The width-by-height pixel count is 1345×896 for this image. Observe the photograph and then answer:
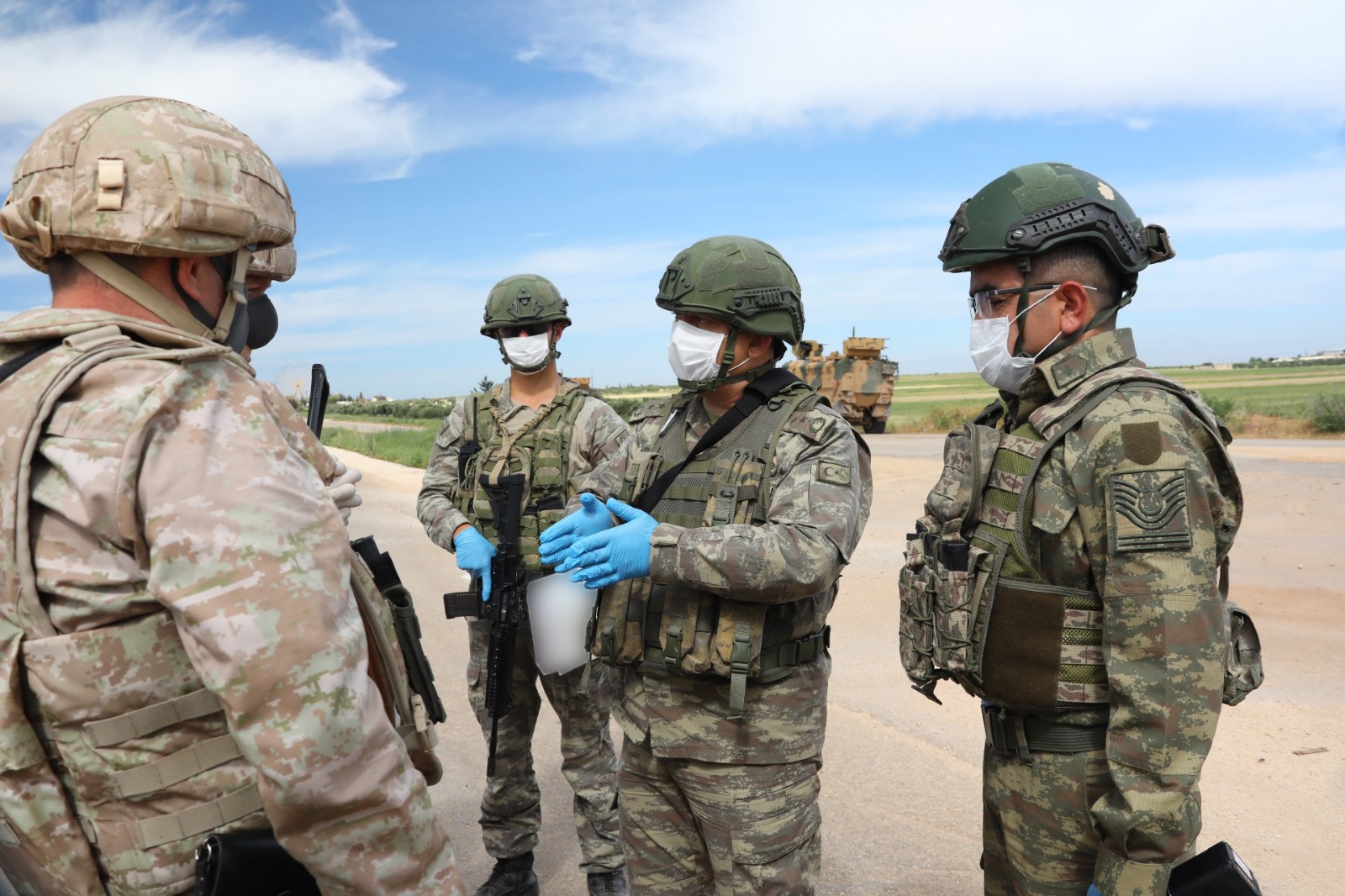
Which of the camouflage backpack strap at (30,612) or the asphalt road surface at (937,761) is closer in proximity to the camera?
the camouflage backpack strap at (30,612)

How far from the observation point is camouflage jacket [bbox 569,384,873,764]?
8.52ft

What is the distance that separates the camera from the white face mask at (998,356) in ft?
8.61

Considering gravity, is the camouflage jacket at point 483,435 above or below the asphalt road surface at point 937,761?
above

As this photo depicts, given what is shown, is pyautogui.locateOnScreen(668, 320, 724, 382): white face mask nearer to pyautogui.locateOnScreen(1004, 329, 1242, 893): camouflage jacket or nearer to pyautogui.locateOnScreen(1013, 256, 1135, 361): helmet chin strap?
pyautogui.locateOnScreen(1013, 256, 1135, 361): helmet chin strap

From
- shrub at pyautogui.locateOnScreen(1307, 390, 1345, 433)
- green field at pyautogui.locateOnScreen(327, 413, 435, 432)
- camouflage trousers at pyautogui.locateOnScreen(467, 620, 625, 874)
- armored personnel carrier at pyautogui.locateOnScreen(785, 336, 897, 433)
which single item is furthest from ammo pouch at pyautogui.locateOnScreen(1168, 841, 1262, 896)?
green field at pyautogui.locateOnScreen(327, 413, 435, 432)

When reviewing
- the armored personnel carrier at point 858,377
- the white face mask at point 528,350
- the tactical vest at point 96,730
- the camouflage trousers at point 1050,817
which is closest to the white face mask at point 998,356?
the camouflage trousers at point 1050,817

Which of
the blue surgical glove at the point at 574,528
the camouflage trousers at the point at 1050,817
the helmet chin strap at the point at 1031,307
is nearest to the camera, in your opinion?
the camouflage trousers at the point at 1050,817

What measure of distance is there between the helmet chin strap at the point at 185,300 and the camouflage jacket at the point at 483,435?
2480mm

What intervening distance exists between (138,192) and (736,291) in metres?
1.78

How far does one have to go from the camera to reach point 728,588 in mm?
2602

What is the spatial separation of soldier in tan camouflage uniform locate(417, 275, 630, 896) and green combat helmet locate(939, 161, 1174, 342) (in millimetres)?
2078

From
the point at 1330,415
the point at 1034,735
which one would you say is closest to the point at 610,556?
the point at 1034,735

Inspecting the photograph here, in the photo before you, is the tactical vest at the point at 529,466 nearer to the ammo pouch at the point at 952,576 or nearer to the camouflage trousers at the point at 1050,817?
the ammo pouch at the point at 952,576

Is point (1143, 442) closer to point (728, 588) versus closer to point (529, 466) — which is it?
point (728, 588)
